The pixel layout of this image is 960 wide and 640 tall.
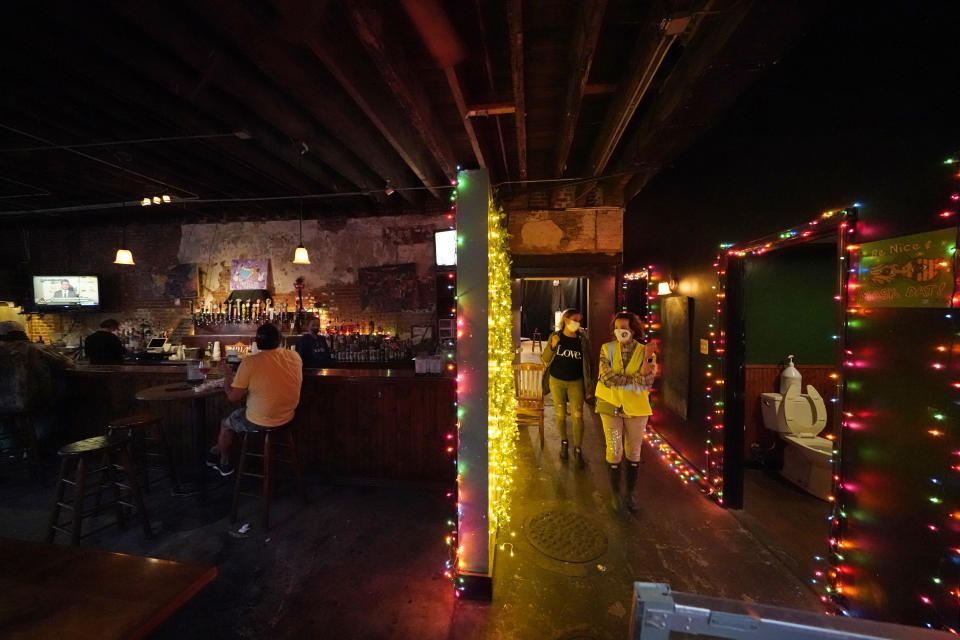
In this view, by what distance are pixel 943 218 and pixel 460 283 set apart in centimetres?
248

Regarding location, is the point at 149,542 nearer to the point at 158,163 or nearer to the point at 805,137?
the point at 158,163

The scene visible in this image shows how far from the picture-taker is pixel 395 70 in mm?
2770

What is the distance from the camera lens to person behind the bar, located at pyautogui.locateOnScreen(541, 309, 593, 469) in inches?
173

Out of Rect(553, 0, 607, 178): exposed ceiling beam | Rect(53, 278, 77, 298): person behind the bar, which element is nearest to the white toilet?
Rect(553, 0, 607, 178): exposed ceiling beam

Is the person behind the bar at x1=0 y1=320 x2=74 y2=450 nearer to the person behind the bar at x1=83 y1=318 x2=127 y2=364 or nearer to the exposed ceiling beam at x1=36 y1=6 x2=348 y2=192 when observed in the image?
the person behind the bar at x1=83 y1=318 x2=127 y2=364

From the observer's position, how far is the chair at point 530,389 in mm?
4715

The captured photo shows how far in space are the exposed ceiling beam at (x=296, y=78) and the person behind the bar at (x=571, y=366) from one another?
3094 mm

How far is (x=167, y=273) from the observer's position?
7398 mm

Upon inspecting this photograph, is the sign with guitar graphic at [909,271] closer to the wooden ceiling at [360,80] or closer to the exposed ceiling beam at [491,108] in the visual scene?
the wooden ceiling at [360,80]

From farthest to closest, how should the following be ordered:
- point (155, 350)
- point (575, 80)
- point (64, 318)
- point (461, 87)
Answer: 1. point (64, 318)
2. point (155, 350)
3. point (461, 87)
4. point (575, 80)

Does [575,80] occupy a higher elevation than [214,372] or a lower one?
higher

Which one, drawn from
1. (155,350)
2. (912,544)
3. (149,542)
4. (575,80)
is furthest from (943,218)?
(155,350)

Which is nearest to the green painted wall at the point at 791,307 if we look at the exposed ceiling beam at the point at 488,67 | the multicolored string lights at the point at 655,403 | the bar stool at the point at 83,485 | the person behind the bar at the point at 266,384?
the multicolored string lights at the point at 655,403

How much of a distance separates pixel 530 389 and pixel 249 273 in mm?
5967
